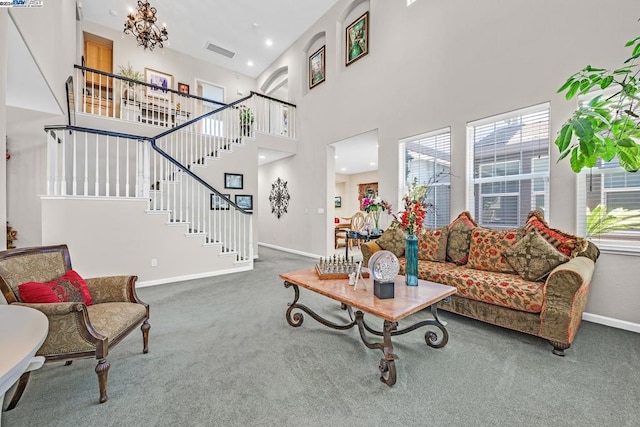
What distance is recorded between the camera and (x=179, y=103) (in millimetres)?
6734

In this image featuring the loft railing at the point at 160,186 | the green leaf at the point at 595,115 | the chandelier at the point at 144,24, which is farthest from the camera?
the chandelier at the point at 144,24

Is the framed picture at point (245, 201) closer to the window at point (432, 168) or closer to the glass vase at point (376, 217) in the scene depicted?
the glass vase at point (376, 217)

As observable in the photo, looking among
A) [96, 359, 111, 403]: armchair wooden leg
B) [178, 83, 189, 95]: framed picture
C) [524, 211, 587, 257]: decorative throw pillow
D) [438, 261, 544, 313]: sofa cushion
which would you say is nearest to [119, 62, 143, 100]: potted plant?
[178, 83, 189, 95]: framed picture

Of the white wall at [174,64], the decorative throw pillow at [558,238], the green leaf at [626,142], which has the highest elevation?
the white wall at [174,64]

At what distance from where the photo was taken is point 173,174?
4.95 m

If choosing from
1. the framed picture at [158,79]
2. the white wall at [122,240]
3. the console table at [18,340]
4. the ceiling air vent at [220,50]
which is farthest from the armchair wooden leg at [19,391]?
the ceiling air vent at [220,50]

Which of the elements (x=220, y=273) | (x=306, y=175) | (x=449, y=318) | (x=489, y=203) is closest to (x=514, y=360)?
(x=449, y=318)

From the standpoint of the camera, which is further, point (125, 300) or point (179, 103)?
point (179, 103)

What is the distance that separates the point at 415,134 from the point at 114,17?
7367mm

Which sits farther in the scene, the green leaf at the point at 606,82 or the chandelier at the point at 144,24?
the chandelier at the point at 144,24

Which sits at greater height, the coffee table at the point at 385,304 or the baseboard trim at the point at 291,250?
the coffee table at the point at 385,304

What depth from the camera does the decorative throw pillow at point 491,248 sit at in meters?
2.94

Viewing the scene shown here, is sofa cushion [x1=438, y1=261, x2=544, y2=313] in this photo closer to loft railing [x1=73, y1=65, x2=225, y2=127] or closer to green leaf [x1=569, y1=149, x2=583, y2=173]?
green leaf [x1=569, y1=149, x2=583, y2=173]

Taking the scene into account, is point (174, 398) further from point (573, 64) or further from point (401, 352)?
point (573, 64)
